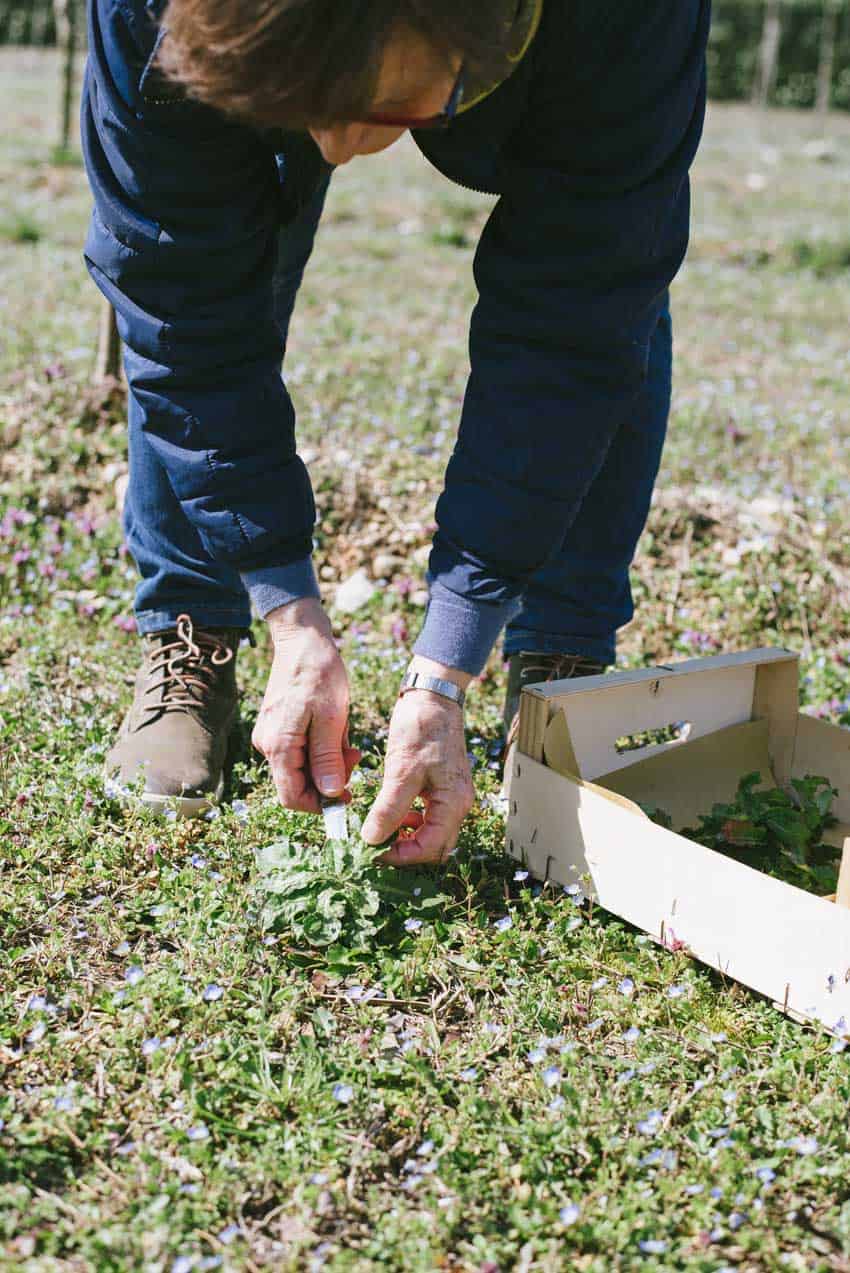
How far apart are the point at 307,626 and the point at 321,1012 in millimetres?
623

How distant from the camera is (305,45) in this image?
1.31 meters

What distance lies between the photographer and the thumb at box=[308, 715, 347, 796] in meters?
2.05

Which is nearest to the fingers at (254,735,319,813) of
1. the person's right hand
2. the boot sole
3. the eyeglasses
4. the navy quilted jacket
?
the person's right hand

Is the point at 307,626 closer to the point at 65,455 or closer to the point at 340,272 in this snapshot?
the point at 65,455

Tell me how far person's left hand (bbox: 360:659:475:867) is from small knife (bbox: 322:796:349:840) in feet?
0.23

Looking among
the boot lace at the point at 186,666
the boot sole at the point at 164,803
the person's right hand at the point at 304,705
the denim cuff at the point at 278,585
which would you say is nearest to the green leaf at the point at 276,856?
the person's right hand at the point at 304,705

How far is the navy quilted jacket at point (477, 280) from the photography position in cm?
182

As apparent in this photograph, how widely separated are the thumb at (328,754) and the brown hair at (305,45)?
3.20 ft

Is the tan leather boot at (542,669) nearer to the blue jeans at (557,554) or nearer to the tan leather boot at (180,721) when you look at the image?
the blue jeans at (557,554)

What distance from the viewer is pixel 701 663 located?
266 centimetres

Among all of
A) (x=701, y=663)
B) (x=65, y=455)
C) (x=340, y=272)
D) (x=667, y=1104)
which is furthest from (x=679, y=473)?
(x=340, y=272)

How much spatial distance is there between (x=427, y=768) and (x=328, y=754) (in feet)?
0.58

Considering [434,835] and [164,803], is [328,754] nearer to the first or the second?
[434,835]

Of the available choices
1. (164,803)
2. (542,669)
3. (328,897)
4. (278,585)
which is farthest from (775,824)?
(164,803)
